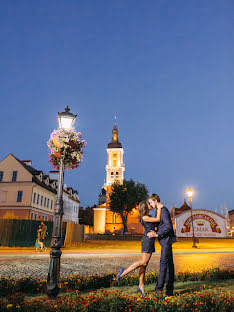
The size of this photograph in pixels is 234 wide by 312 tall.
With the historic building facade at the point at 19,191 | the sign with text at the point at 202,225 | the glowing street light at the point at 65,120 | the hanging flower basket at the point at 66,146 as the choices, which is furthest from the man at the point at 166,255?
the historic building facade at the point at 19,191

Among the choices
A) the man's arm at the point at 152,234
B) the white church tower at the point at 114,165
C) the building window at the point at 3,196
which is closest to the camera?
the man's arm at the point at 152,234

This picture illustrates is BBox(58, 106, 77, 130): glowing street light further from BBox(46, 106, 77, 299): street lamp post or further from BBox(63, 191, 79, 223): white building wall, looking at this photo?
BBox(63, 191, 79, 223): white building wall

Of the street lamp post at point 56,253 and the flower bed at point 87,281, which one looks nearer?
the street lamp post at point 56,253

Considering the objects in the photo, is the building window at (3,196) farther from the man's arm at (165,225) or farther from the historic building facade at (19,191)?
the man's arm at (165,225)

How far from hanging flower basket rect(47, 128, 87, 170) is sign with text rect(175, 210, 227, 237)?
23490mm

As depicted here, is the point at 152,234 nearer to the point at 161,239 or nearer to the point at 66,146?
the point at 161,239

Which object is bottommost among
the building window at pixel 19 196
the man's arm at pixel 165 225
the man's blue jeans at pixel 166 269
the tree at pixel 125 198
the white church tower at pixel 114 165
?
the man's blue jeans at pixel 166 269

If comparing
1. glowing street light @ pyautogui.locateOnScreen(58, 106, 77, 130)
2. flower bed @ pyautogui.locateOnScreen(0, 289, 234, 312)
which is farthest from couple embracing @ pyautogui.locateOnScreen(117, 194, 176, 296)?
glowing street light @ pyautogui.locateOnScreen(58, 106, 77, 130)

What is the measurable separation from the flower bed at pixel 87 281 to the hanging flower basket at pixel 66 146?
Result: 3.12 metres

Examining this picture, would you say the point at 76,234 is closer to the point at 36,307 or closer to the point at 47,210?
the point at 47,210

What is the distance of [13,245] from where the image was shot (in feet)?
75.7

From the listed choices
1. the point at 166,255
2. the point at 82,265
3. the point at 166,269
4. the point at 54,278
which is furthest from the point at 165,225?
the point at 82,265

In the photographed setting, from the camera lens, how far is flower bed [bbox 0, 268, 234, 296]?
6.13m

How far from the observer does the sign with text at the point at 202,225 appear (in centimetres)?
2859
